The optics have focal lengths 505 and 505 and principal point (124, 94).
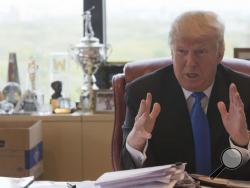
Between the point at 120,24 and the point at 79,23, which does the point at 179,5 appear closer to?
the point at 120,24

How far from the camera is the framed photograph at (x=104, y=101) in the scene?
123 inches

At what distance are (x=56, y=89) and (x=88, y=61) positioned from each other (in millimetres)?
300

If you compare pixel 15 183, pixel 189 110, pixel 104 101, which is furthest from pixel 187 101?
pixel 104 101

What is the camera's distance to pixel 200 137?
2.01 meters

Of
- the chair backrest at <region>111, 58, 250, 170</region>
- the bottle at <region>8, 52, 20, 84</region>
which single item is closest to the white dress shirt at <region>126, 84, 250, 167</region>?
the chair backrest at <region>111, 58, 250, 170</region>

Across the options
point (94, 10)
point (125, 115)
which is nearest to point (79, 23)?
point (94, 10)

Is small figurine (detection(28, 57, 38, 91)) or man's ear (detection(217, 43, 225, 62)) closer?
man's ear (detection(217, 43, 225, 62))

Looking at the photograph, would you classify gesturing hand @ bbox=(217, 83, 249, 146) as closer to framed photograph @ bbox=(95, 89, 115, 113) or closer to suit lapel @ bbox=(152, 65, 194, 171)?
suit lapel @ bbox=(152, 65, 194, 171)

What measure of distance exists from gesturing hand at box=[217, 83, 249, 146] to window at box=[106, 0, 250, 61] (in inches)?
63.3

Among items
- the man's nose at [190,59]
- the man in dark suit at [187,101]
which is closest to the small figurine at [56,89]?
the man in dark suit at [187,101]

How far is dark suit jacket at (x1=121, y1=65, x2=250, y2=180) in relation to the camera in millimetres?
1995

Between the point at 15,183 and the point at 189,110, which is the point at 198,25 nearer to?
the point at 189,110

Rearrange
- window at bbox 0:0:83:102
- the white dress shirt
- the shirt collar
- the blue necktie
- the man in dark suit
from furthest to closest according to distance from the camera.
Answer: window at bbox 0:0:83:102
the shirt collar
the blue necktie
the man in dark suit
the white dress shirt

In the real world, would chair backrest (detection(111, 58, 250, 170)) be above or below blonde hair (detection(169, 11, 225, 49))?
below
